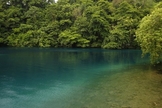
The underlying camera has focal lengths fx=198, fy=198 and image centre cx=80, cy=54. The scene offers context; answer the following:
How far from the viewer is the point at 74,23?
225ft

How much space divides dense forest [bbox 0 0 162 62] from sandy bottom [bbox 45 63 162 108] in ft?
130

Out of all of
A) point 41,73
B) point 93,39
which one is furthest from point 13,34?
point 41,73

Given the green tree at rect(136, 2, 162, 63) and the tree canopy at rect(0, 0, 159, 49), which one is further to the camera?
the tree canopy at rect(0, 0, 159, 49)

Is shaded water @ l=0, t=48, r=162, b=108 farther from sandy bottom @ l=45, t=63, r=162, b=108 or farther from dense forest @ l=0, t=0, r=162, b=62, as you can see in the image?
dense forest @ l=0, t=0, r=162, b=62

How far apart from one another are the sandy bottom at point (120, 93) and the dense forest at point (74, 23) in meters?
39.7

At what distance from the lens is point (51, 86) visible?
18.5 metres

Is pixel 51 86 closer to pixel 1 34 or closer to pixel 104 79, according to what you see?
pixel 104 79

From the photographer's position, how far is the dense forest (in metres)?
61.6

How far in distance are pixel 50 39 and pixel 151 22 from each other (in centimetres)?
4852

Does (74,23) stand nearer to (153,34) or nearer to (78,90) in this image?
(153,34)

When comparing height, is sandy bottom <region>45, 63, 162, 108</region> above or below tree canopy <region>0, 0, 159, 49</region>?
below

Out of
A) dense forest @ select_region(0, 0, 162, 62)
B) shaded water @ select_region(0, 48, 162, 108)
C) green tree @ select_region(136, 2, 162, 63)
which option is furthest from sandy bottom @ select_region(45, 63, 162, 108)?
dense forest @ select_region(0, 0, 162, 62)

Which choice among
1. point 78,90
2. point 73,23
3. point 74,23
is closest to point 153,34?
point 78,90

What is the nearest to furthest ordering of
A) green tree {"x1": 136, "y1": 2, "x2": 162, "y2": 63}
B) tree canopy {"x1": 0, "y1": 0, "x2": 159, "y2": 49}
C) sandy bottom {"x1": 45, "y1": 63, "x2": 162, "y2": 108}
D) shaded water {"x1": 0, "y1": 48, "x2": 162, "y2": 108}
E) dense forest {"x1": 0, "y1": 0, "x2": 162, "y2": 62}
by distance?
sandy bottom {"x1": 45, "y1": 63, "x2": 162, "y2": 108}, shaded water {"x1": 0, "y1": 48, "x2": 162, "y2": 108}, green tree {"x1": 136, "y1": 2, "x2": 162, "y2": 63}, dense forest {"x1": 0, "y1": 0, "x2": 162, "y2": 62}, tree canopy {"x1": 0, "y1": 0, "x2": 159, "y2": 49}
